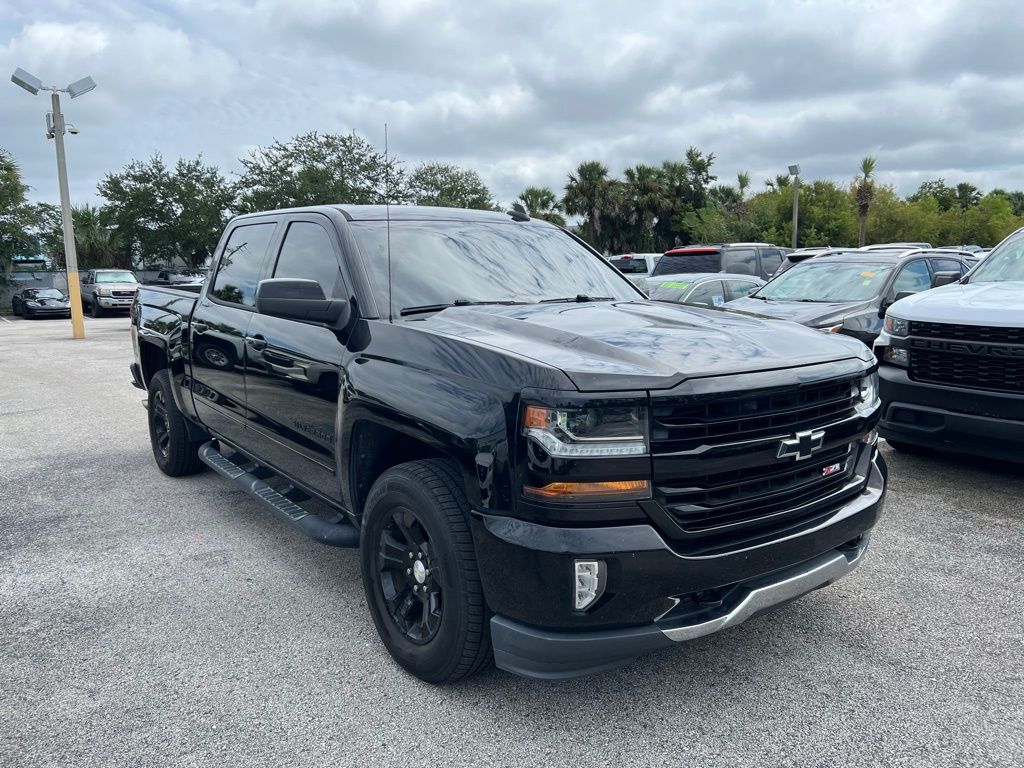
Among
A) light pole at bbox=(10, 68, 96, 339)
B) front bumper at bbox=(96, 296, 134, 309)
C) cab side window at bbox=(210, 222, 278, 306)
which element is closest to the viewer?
cab side window at bbox=(210, 222, 278, 306)

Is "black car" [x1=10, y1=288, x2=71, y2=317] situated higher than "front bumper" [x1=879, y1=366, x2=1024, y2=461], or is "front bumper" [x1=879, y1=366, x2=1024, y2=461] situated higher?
"black car" [x1=10, y1=288, x2=71, y2=317]

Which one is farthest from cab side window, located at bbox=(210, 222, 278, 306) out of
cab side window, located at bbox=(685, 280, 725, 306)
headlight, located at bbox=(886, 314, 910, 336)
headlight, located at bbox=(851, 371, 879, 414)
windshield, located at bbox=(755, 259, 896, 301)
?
cab side window, located at bbox=(685, 280, 725, 306)

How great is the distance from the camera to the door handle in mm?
3969

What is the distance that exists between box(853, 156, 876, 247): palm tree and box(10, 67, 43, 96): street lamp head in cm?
3561

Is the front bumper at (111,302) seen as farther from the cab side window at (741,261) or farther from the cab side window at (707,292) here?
A: the cab side window at (707,292)

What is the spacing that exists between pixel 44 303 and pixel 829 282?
2774 cm

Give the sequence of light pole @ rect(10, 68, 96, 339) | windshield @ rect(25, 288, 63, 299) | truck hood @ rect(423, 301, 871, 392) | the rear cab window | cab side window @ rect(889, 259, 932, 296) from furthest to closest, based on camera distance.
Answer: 1. windshield @ rect(25, 288, 63, 299)
2. light pole @ rect(10, 68, 96, 339)
3. the rear cab window
4. cab side window @ rect(889, 259, 932, 296)
5. truck hood @ rect(423, 301, 871, 392)

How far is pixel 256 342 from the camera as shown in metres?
4.04

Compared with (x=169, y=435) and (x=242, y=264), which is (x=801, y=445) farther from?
(x=169, y=435)

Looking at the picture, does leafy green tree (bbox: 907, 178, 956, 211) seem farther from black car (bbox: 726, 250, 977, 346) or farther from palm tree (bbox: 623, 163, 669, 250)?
black car (bbox: 726, 250, 977, 346)

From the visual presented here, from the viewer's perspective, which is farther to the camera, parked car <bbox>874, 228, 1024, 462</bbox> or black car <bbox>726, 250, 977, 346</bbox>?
black car <bbox>726, 250, 977, 346</bbox>

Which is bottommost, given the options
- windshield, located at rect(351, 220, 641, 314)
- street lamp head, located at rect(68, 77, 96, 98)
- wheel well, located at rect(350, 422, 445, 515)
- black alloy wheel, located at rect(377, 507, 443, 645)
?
black alloy wheel, located at rect(377, 507, 443, 645)

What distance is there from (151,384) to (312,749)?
4.13 meters

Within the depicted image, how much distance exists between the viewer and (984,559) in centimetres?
396
